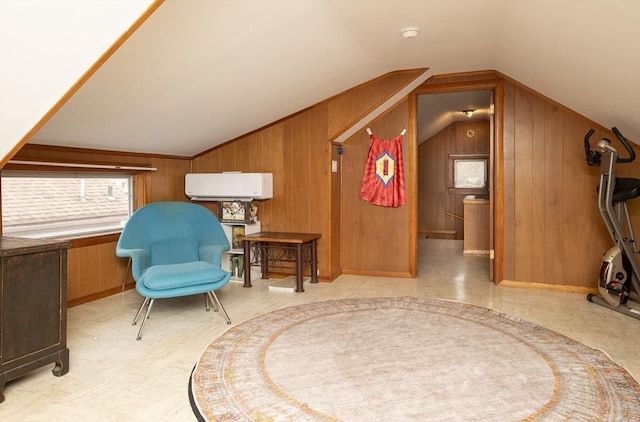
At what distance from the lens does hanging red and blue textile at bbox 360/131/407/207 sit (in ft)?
17.2

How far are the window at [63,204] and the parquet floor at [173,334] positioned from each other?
76 cm

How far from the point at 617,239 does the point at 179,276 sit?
12.4 feet

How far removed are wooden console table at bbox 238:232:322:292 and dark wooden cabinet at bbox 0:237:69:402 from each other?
7.71ft

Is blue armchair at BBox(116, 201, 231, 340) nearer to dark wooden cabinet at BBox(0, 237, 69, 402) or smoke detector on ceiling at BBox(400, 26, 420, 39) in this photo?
dark wooden cabinet at BBox(0, 237, 69, 402)

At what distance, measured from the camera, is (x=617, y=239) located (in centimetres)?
396

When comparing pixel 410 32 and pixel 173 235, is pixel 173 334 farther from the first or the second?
pixel 410 32

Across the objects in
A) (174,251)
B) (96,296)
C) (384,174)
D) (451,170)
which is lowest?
(96,296)

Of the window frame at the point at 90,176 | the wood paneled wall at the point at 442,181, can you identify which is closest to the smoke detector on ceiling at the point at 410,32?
the window frame at the point at 90,176

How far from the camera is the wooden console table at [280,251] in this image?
15.3 ft

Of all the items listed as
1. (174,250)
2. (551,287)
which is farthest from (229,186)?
(551,287)

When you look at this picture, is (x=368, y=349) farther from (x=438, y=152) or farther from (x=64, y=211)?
(x=438, y=152)

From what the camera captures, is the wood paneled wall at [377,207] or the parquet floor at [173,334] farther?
the wood paneled wall at [377,207]

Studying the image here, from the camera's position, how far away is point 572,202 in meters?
4.63

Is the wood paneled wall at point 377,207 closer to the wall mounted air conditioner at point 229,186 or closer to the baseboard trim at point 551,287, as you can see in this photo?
the baseboard trim at point 551,287
